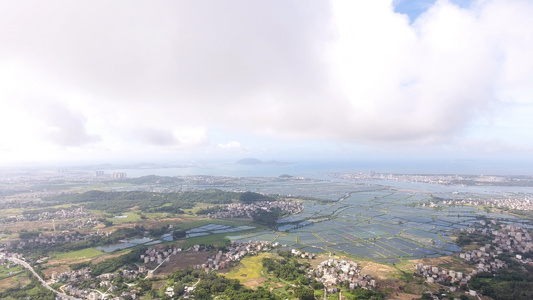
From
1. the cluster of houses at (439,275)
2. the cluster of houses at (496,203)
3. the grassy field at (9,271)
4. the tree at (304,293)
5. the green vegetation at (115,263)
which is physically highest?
the cluster of houses at (496,203)

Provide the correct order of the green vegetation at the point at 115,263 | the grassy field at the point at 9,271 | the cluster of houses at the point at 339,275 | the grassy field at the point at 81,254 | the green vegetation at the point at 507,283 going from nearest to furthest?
the green vegetation at the point at 507,283 → the cluster of houses at the point at 339,275 → the grassy field at the point at 9,271 → the green vegetation at the point at 115,263 → the grassy field at the point at 81,254

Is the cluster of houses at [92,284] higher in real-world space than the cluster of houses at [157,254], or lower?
lower

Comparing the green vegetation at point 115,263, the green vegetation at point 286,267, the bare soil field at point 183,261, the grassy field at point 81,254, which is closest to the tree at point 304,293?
the green vegetation at point 286,267

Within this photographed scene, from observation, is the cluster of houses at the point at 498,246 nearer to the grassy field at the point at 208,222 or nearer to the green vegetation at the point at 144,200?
the grassy field at the point at 208,222

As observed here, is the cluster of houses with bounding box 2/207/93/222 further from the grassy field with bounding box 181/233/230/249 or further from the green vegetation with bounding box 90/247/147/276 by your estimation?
the green vegetation with bounding box 90/247/147/276

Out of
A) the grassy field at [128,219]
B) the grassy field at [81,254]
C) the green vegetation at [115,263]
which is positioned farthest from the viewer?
the grassy field at [128,219]

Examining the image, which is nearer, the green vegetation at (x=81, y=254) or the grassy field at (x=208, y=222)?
the green vegetation at (x=81, y=254)

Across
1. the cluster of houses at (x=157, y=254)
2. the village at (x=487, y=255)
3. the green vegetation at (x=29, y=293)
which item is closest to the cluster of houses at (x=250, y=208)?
the cluster of houses at (x=157, y=254)
